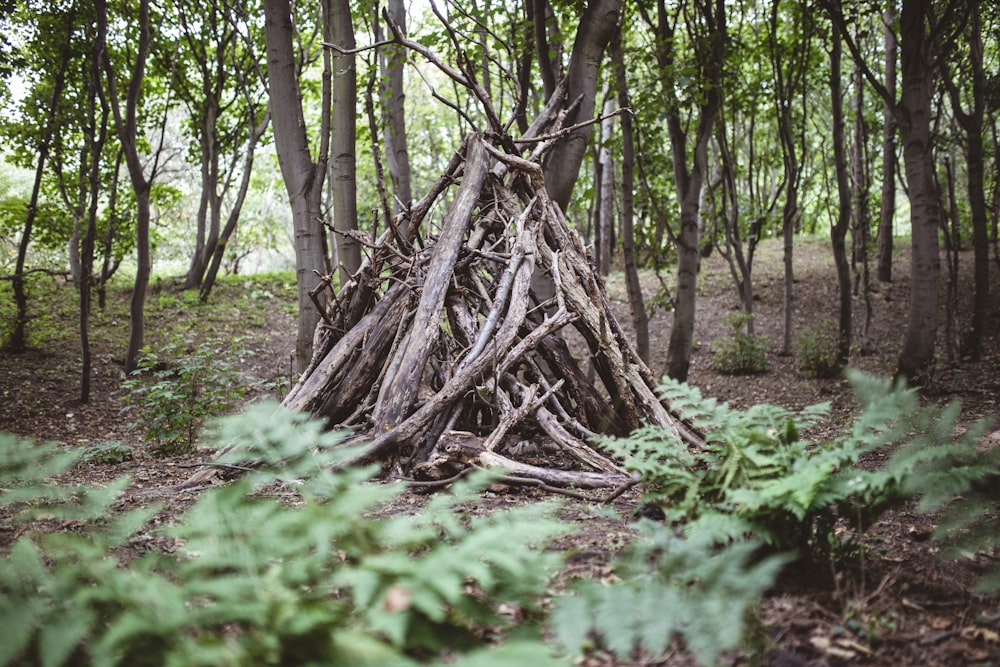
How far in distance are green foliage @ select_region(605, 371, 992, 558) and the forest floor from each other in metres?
0.17

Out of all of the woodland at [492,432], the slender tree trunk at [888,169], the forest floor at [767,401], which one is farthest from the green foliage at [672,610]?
the slender tree trunk at [888,169]

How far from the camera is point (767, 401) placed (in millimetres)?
7906

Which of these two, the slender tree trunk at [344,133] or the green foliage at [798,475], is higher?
the slender tree trunk at [344,133]

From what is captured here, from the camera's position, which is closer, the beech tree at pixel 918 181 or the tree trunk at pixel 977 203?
the beech tree at pixel 918 181

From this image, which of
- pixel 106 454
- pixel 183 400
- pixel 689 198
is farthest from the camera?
pixel 689 198

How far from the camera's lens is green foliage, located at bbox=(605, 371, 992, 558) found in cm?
185

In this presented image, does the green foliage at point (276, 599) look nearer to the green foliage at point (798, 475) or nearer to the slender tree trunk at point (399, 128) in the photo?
the green foliage at point (798, 475)

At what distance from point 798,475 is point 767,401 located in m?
6.61

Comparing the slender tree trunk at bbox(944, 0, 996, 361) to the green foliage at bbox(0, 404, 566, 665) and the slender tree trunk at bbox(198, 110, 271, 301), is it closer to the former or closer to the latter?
the green foliage at bbox(0, 404, 566, 665)

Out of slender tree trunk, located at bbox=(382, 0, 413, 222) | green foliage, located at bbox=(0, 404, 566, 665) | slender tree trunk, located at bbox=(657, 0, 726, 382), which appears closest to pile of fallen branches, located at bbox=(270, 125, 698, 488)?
green foliage, located at bbox=(0, 404, 566, 665)

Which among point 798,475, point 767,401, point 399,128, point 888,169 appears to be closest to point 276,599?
point 798,475

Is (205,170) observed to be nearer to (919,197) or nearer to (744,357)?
(744,357)

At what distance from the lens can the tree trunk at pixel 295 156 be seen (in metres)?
5.79

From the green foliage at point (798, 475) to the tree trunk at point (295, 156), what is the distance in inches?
177
